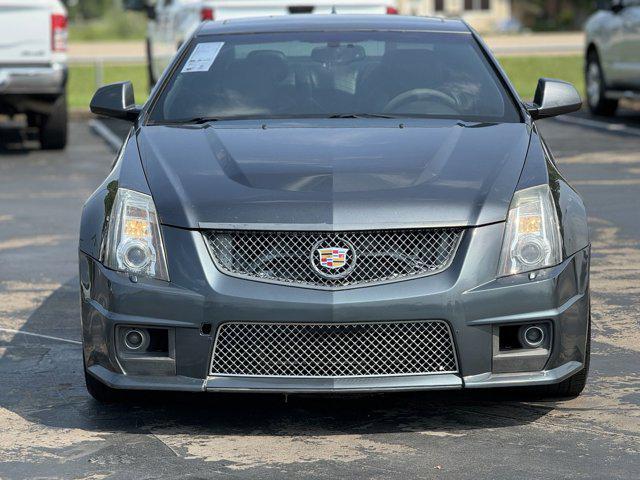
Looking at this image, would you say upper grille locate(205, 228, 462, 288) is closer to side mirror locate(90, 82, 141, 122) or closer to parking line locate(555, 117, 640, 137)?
side mirror locate(90, 82, 141, 122)

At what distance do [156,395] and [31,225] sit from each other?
220 inches

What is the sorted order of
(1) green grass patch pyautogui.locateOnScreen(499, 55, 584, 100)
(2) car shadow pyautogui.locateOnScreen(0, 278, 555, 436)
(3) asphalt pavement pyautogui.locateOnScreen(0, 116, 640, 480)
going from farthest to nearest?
(1) green grass patch pyautogui.locateOnScreen(499, 55, 584, 100) < (2) car shadow pyautogui.locateOnScreen(0, 278, 555, 436) < (3) asphalt pavement pyautogui.locateOnScreen(0, 116, 640, 480)

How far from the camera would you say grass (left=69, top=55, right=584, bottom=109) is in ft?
103

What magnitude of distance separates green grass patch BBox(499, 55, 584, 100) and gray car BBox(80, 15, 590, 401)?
79.2ft

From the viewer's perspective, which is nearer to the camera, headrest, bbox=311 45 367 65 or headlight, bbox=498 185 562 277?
headlight, bbox=498 185 562 277

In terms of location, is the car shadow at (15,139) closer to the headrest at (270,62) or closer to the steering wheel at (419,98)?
the headrest at (270,62)

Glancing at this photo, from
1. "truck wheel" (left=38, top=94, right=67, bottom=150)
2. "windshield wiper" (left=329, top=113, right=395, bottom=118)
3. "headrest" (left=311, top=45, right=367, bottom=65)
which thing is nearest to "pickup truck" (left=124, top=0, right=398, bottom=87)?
"truck wheel" (left=38, top=94, right=67, bottom=150)

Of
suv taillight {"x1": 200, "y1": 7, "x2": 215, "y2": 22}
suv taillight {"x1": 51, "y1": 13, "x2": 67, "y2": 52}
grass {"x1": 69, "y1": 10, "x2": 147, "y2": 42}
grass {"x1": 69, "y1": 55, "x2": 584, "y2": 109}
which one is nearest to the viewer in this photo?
suv taillight {"x1": 200, "y1": 7, "x2": 215, "y2": 22}

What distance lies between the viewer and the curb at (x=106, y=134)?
17497 millimetres

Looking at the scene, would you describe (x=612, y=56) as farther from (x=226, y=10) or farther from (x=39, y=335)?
(x=39, y=335)

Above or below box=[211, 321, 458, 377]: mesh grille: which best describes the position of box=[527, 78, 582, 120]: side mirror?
above

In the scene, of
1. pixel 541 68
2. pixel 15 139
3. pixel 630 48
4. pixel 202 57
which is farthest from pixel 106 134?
pixel 541 68

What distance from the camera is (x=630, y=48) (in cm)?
1814

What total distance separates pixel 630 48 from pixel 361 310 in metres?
13.7
